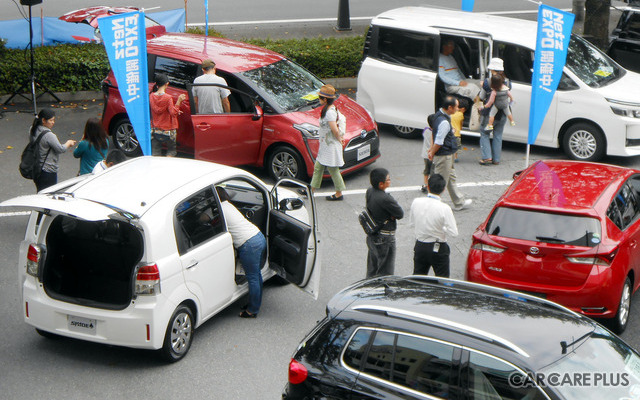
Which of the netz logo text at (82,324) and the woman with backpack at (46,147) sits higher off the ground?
the woman with backpack at (46,147)

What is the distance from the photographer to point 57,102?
53.6 feet

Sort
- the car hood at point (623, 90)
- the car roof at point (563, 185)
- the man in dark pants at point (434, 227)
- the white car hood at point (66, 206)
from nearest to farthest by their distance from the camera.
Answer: the white car hood at point (66, 206)
the man in dark pants at point (434, 227)
the car roof at point (563, 185)
the car hood at point (623, 90)

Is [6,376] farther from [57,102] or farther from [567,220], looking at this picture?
[57,102]

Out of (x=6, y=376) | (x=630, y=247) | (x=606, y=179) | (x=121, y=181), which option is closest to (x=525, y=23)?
(x=606, y=179)

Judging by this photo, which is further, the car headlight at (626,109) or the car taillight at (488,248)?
the car headlight at (626,109)

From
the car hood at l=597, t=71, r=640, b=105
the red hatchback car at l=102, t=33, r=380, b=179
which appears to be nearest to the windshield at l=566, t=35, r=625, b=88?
the car hood at l=597, t=71, r=640, b=105

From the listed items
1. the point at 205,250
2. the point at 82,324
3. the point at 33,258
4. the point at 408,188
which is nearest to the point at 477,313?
the point at 205,250

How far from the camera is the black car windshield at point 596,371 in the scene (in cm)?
535

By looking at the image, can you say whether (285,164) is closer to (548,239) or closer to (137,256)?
(137,256)

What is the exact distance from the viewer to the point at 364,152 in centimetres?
1280

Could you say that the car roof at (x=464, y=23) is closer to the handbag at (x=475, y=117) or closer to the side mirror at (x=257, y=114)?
the handbag at (x=475, y=117)

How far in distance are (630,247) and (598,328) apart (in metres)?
2.72

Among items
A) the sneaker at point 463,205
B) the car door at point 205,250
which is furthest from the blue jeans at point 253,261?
the sneaker at point 463,205

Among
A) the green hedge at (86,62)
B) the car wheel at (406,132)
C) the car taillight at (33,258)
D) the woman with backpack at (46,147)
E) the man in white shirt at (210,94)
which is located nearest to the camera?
the car taillight at (33,258)
